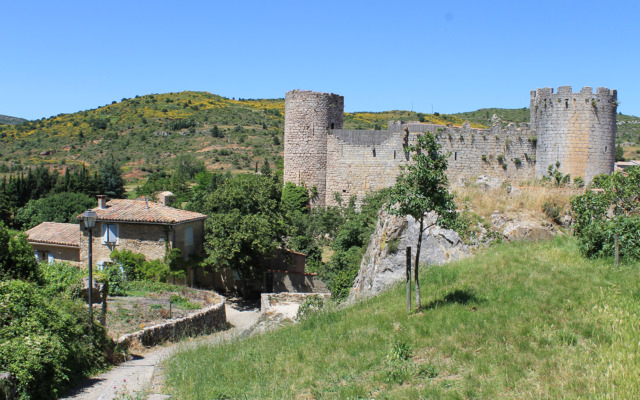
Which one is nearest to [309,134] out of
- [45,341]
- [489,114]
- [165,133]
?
[45,341]

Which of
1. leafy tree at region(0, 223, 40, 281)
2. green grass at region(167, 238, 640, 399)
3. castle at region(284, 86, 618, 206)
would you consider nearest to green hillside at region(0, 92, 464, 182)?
castle at region(284, 86, 618, 206)

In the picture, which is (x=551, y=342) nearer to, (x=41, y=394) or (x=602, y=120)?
(x=41, y=394)

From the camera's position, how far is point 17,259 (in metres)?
13.5

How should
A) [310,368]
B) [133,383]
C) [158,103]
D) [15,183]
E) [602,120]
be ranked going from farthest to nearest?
[158,103], [15,183], [602,120], [133,383], [310,368]

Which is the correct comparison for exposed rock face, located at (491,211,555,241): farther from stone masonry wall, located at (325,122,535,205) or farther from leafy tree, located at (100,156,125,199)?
leafy tree, located at (100,156,125,199)

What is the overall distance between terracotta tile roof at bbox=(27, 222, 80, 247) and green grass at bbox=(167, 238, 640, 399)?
62.4 ft

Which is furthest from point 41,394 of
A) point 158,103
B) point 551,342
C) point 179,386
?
point 158,103

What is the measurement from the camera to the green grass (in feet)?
20.3

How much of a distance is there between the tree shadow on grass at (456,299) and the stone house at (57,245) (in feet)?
70.9

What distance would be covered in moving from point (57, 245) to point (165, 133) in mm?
56865

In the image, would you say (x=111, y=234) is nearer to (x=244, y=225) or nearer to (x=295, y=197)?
(x=244, y=225)

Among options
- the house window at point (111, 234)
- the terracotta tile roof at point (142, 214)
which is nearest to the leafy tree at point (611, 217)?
the terracotta tile roof at point (142, 214)

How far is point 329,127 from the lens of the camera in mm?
27688

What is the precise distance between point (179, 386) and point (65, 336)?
3.35 metres
